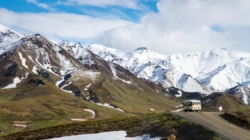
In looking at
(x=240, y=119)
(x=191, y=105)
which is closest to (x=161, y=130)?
(x=240, y=119)

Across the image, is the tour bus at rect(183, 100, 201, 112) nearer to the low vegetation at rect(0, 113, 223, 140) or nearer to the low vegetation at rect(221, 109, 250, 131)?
the low vegetation at rect(221, 109, 250, 131)

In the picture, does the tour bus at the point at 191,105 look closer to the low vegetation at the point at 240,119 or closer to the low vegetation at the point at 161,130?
the low vegetation at the point at 240,119

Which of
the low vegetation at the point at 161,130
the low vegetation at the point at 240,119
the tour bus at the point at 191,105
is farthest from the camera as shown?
the tour bus at the point at 191,105

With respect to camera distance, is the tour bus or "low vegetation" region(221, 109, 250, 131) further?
the tour bus

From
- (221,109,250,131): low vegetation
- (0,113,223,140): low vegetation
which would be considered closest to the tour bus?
(221,109,250,131): low vegetation

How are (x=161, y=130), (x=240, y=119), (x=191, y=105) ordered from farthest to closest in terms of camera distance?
(x=191, y=105) < (x=240, y=119) < (x=161, y=130)

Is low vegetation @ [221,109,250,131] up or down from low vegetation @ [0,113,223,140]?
up

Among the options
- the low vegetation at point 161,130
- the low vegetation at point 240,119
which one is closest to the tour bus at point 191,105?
the low vegetation at point 240,119

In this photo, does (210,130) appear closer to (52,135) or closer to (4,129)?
(52,135)

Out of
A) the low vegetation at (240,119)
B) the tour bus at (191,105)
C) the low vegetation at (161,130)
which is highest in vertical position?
the tour bus at (191,105)

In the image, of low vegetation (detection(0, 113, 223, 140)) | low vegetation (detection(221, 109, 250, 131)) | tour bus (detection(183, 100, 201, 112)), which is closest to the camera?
low vegetation (detection(0, 113, 223, 140))

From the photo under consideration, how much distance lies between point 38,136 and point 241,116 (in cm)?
4324

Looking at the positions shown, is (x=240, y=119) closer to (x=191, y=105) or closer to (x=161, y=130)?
(x=161, y=130)

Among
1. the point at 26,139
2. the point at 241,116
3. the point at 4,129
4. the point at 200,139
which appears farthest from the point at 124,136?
the point at 4,129
